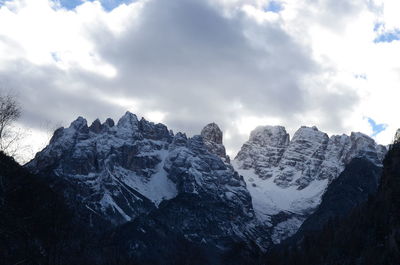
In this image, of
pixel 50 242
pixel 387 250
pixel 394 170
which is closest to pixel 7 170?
pixel 50 242

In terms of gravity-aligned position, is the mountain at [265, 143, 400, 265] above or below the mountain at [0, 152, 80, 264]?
above

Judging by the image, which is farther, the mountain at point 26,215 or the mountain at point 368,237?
the mountain at point 368,237

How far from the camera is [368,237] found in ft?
459

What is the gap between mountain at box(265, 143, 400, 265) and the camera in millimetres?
124188

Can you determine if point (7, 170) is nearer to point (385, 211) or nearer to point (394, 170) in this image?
point (385, 211)

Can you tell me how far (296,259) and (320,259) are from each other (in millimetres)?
6925

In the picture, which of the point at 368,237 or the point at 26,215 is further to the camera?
the point at 368,237

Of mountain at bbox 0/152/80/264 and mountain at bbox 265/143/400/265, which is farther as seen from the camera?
mountain at bbox 265/143/400/265

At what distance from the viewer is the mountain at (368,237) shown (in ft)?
407

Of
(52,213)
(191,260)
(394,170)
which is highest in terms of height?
(394,170)

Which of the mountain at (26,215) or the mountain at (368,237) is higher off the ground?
the mountain at (368,237)

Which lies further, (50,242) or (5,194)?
(50,242)

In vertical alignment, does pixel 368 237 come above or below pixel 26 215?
above

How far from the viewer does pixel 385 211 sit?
141m
